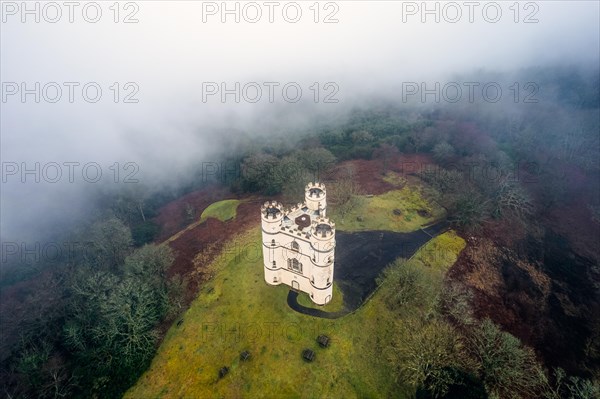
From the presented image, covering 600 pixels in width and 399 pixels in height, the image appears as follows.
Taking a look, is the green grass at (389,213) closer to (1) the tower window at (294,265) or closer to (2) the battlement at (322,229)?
(1) the tower window at (294,265)


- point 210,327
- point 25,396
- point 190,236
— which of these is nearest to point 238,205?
point 190,236

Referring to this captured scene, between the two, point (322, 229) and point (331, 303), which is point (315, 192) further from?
point (331, 303)

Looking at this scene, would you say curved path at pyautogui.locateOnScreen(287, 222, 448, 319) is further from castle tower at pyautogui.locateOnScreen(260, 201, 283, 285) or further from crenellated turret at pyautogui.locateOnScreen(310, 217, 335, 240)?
crenellated turret at pyautogui.locateOnScreen(310, 217, 335, 240)

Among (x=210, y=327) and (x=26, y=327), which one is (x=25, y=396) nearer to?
(x=26, y=327)

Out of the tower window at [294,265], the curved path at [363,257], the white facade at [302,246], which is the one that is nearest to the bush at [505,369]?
the curved path at [363,257]

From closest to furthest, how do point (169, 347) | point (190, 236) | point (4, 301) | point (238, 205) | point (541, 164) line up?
point (169, 347) → point (4, 301) → point (190, 236) → point (238, 205) → point (541, 164)

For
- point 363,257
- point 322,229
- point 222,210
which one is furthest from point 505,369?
point 222,210

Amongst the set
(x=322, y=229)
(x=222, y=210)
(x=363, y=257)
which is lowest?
(x=363, y=257)
